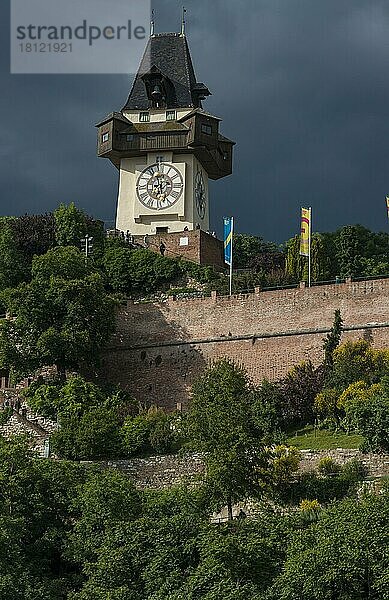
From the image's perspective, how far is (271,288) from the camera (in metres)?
54.1

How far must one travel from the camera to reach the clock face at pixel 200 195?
211 ft

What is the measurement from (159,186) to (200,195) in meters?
2.22

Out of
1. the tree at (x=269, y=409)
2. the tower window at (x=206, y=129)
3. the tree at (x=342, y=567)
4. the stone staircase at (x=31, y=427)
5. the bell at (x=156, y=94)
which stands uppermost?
the bell at (x=156, y=94)

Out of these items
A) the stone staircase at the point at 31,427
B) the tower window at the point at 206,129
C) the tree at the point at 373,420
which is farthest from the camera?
the tower window at the point at 206,129

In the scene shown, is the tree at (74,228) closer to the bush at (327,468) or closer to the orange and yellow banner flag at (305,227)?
the orange and yellow banner flag at (305,227)

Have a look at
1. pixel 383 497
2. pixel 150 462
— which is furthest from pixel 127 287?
pixel 383 497

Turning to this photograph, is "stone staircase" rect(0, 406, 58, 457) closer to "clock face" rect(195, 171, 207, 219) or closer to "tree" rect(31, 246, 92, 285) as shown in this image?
"tree" rect(31, 246, 92, 285)

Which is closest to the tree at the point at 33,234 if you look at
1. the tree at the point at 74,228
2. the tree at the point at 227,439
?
the tree at the point at 74,228

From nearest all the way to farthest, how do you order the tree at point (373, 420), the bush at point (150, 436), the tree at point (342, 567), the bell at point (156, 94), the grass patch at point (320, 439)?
the tree at point (342, 567), the tree at point (373, 420), the grass patch at point (320, 439), the bush at point (150, 436), the bell at point (156, 94)

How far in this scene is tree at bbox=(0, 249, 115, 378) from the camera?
48.8 m

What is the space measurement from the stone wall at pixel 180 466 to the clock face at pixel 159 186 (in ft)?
78.9

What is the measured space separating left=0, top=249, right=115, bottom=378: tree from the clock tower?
13.7 m

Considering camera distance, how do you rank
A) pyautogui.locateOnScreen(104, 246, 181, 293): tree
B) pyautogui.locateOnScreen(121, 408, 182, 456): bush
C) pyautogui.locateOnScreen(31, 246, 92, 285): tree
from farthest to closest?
pyautogui.locateOnScreen(104, 246, 181, 293): tree < pyautogui.locateOnScreen(31, 246, 92, 285): tree < pyautogui.locateOnScreen(121, 408, 182, 456): bush

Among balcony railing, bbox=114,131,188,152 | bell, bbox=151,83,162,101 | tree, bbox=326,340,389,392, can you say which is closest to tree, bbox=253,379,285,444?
tree, bbox=326,340,389,392
